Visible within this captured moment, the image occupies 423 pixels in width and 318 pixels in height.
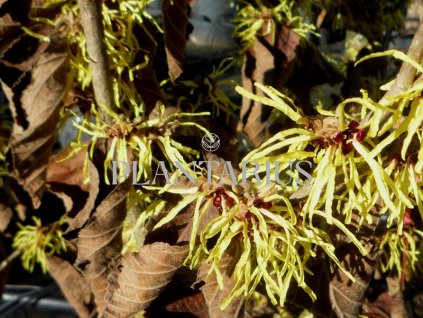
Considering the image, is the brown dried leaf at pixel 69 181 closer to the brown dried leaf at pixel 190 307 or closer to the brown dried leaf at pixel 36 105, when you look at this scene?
the brown dried leaf at pixel 36 105

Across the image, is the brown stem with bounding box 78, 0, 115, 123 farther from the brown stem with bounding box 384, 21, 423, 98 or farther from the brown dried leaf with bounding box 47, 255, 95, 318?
the brown dried leaf with bounding box 47, 255, 95, 318

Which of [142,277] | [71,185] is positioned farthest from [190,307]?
[71,185]

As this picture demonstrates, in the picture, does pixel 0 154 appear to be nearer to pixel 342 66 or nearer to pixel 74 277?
pixel 74 277

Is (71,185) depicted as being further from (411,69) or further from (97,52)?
(411,69)

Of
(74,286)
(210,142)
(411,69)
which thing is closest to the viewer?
(411,69)

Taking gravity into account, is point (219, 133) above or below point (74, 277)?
above

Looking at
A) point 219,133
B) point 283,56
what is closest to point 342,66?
point 283,56
